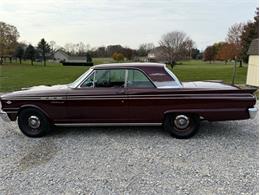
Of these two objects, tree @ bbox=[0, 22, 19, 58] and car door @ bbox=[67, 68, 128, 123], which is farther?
tree @ bbox=[0, 22, 19, 58]

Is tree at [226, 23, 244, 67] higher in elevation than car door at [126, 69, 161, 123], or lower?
higher

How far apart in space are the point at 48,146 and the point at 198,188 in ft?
9.69

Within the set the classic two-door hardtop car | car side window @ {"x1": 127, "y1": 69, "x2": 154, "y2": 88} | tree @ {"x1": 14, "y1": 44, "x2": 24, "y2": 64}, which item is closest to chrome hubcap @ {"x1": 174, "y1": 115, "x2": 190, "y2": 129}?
the classic two-door hardtop car

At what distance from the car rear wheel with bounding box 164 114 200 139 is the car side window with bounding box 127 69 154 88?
0.76 meters

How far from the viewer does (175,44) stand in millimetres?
69250

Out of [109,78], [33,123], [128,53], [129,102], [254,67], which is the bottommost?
[33,123]

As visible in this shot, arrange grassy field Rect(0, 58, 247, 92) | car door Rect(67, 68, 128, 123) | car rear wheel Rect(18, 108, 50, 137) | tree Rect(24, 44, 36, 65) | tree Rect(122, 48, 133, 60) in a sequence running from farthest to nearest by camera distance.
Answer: tree Rect(24, 44, 36, 65), tree Rect(122, 48, 133, 60), grassy field Rect(0, 58, 247, 92), car rear wheel Rect(18, 108, 50, 137), car door Rect(67, 68, 128, 123)

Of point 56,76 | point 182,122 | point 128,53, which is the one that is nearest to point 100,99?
point 182,122

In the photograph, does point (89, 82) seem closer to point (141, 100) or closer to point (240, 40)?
point (141, 100)

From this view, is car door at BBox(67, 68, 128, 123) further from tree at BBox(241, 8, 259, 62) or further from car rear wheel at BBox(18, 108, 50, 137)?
tree at BBox(241, 8, 259, 62)

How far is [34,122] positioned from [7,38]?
64.2 m

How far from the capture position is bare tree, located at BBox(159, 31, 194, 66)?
6738 cm

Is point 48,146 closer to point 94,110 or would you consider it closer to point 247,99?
point 94,110

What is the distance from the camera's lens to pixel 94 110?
5660 mm
